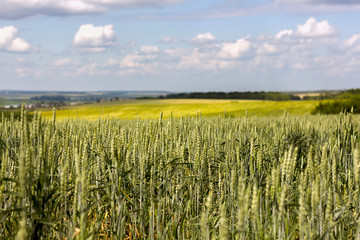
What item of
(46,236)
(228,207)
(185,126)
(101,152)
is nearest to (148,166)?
(101,152)

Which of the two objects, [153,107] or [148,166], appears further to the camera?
[153,107]

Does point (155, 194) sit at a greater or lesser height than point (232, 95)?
lesser

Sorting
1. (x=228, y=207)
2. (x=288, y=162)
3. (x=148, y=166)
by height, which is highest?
(x=288, y=162)

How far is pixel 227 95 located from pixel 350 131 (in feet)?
200

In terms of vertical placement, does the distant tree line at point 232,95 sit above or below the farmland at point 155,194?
above

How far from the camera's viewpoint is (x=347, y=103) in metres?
30.4

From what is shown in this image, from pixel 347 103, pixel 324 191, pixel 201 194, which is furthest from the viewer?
pixel 347 103

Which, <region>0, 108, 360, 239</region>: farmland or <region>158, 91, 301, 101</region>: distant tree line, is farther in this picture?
<region>158, 91, 301, 101</region>: distant tree line

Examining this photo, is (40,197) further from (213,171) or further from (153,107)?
(153,107)

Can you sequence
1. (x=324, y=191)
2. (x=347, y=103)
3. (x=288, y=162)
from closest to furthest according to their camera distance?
(x=288, y=162) → (x=324, y=191) → (x=347, y=103)

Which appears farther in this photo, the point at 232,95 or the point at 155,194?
the point at 232,95

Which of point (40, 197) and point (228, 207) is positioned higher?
point (40, 197)

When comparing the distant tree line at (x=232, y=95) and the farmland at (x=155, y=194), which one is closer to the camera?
the farmland at (x=155, y=194)

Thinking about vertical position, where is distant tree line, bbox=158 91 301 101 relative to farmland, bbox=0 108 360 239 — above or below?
above
